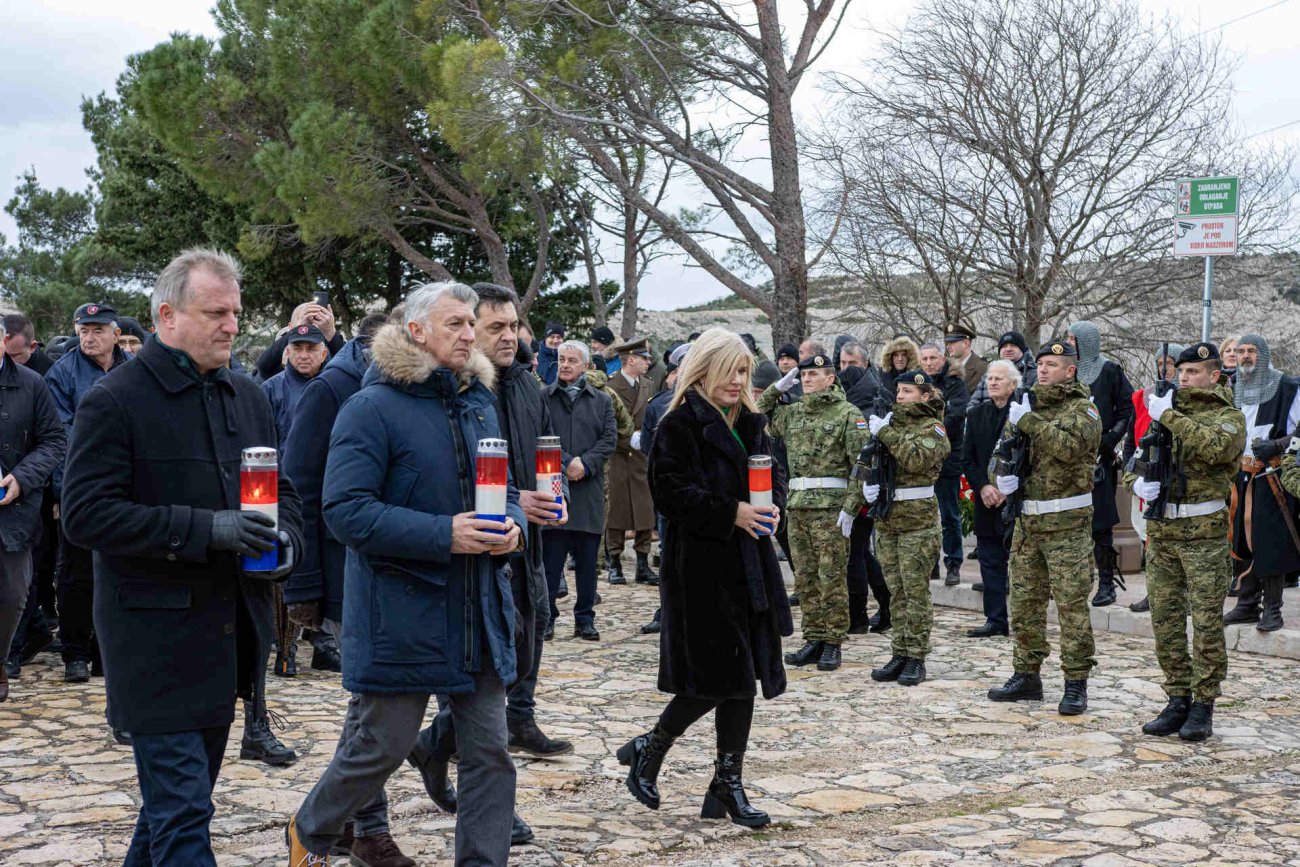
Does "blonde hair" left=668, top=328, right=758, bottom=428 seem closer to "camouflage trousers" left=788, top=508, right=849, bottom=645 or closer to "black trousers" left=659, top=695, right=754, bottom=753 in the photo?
"black trousers" left=659, top=695, right=754, bottom=753

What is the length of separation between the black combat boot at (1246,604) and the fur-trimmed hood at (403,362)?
7.31 metres

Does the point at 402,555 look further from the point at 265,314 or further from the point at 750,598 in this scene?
the point at 265,314

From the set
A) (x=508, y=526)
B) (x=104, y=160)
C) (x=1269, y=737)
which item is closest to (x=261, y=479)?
(x=508, y=526)

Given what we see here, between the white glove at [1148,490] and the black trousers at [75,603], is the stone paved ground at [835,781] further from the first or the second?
the white glove at [1148,490]

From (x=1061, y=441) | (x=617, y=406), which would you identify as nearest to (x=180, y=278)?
(x=1061, y=441)

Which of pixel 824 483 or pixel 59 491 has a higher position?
pixel 59 491

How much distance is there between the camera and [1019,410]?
25.2 feet

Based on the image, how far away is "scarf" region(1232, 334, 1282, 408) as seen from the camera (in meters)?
9.34

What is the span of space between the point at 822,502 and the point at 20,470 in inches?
191

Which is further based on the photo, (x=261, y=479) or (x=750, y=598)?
(x=750, y=598)

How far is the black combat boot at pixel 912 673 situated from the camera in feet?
27.0

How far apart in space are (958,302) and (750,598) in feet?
49.3

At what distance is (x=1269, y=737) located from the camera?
6852mm

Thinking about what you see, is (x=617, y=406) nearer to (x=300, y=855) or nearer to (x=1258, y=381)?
(x=1258, y=381)
